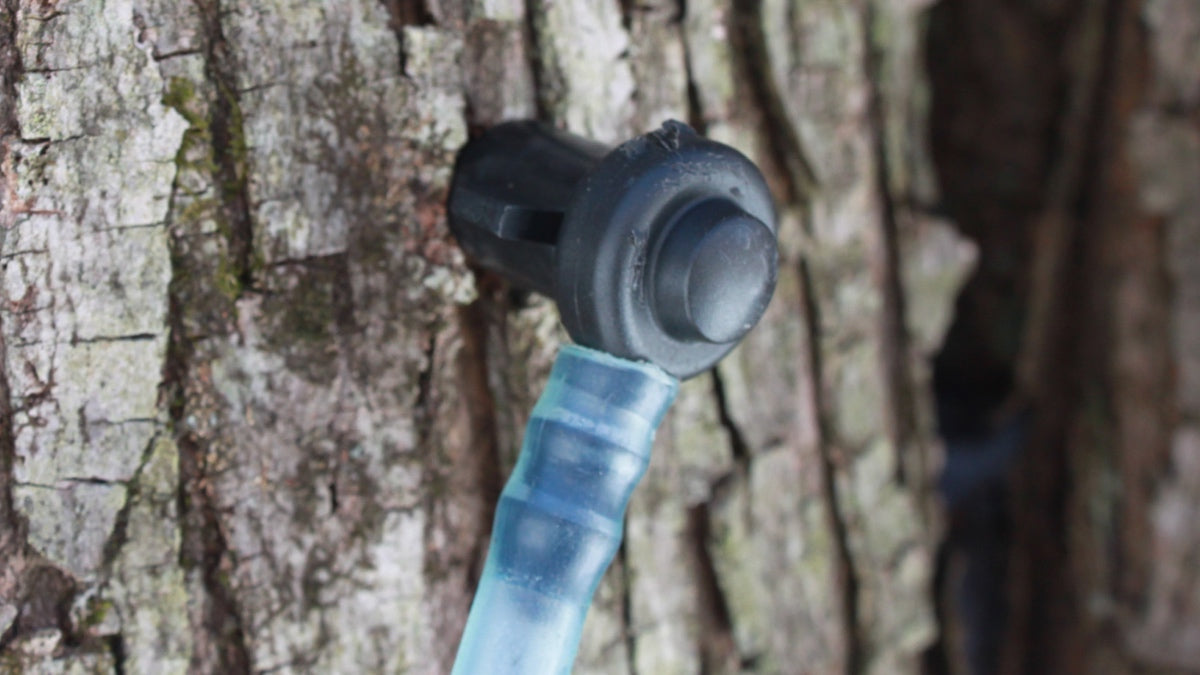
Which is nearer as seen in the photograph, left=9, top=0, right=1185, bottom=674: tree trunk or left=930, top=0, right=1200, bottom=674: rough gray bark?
left=9, top=0, right=1185, bottom=674: tree trunk

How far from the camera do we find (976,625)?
1218 mm

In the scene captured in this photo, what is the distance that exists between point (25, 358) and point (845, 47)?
1.86ft

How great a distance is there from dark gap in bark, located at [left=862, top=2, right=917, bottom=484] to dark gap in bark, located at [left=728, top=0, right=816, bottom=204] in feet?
0.30

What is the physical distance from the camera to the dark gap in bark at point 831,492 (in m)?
0.80

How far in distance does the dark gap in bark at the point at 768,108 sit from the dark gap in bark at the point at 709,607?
239mm

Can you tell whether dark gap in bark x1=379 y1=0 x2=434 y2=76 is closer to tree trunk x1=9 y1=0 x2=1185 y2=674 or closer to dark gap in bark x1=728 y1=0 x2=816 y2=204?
tree trunk x1=9 y1=0 x2=1185 y2=674

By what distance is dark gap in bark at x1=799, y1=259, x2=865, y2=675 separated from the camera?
0.80 meters

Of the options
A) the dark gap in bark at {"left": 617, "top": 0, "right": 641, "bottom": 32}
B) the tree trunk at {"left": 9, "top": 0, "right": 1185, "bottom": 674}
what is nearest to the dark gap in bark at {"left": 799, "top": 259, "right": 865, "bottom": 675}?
the tree trunk at {"left": 9, "top": 0, "right": 1185, "bottom": 674}

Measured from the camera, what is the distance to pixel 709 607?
0.75m

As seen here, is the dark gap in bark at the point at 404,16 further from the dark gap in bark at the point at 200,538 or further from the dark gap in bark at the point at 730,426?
the dark gap in bark at the point at 730,426

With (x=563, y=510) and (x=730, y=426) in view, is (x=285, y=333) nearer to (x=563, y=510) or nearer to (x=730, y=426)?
(x=563, y=510)

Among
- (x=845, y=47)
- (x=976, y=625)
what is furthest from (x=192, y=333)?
(x=976, y=625)

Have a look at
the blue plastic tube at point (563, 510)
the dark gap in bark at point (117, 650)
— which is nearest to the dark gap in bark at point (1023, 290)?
the blue plastic tube at point (563, 510)

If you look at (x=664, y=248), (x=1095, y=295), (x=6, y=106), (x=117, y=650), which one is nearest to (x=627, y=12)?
(x=664, y=248)
